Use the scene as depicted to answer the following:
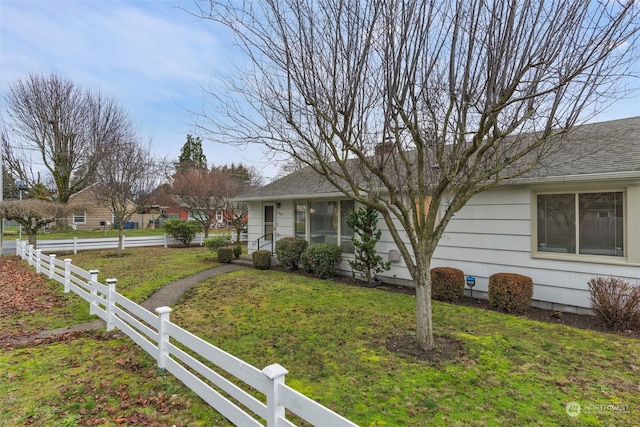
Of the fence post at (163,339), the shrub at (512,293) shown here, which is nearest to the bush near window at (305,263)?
the shrub at (512,293)

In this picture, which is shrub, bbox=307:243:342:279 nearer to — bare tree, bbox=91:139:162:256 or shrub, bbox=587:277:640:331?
shrub, bbox=587:277:640:331

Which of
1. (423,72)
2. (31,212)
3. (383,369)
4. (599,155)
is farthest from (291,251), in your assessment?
(31,212)

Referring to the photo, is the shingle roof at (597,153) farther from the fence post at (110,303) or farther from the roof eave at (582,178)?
the fence post at (110,303)

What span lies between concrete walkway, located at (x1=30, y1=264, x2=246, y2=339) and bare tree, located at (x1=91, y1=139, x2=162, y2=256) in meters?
6.88

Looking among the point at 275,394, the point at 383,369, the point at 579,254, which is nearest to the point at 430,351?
the point at 383,369

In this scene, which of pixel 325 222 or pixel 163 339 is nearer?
pixel 163 339

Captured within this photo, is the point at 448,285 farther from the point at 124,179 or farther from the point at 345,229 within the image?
the point at 124,179

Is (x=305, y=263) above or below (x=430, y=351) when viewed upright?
above

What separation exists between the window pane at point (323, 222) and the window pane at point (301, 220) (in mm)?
237

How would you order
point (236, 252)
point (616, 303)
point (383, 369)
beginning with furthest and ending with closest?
point (236, 252) → point (616, 303) → point (383, 369)

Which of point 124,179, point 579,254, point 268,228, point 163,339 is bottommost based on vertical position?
point 163,339

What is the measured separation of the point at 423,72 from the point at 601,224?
4.86m

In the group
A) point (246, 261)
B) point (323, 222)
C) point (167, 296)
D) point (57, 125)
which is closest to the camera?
point (167, 296)

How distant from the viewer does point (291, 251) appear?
1051cm
